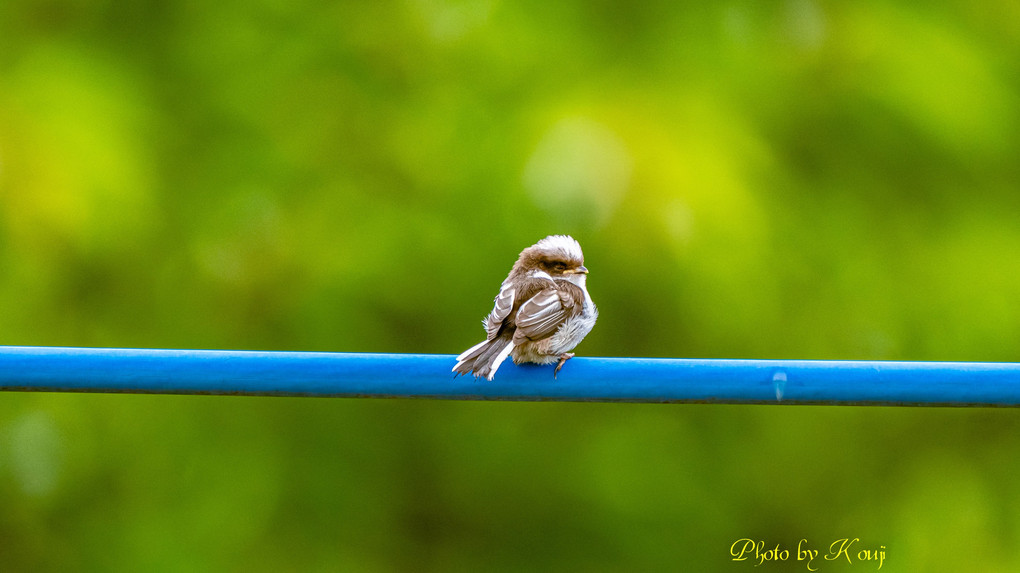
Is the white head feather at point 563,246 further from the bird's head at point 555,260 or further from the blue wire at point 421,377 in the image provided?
the blue wire at point 421,377

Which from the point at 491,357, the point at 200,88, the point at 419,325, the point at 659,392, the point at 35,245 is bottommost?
the point at 659,392

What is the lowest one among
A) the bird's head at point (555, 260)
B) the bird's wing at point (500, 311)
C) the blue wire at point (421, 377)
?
the blue wire at point (421, 377)

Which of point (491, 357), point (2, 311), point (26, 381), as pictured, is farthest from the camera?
point (2, 311)

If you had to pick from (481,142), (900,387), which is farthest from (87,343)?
(900,387)

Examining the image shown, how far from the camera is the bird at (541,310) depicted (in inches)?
94.8

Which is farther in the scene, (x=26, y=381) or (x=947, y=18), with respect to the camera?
(x=947, y=18)

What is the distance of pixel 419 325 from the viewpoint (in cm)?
327

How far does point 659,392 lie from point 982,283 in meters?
1.99

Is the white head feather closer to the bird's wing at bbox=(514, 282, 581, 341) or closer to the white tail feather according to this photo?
the bird's wing at bbox=(514, 282, 581, 341)

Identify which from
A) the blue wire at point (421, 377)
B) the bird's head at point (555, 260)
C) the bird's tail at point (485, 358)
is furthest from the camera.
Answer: the bird's head at point (555, 260)

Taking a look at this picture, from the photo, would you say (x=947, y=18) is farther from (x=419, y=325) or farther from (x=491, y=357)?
(x=491, y=357)

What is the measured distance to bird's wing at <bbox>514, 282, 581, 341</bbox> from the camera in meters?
2.44

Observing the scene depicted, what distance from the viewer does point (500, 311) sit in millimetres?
2598

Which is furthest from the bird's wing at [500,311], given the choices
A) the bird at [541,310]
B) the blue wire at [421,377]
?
the blue wire at [421,377]
